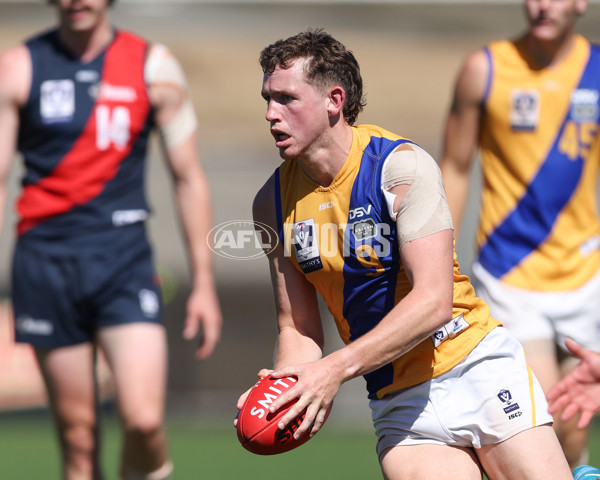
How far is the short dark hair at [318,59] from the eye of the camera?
11.7 feet

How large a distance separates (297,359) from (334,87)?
96 centimetres

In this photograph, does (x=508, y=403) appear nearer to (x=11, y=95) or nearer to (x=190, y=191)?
(x=190, y=191)

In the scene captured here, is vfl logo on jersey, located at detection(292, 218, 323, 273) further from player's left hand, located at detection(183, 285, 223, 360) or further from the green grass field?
the green grass field

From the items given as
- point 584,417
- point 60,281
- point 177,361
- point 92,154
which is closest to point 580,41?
point 584,417

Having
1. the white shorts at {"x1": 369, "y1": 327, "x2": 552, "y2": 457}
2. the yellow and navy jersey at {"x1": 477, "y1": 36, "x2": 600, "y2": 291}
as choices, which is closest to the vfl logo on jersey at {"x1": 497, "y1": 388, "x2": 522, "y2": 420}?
the white shorts at {"x1": 369, "y1": 327, "x2": 552, "y2": 457}

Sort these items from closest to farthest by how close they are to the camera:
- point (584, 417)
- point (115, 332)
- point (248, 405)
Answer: point (248, 405)
point (584, 417)
point (115, 332)

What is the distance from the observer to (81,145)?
5539 mm

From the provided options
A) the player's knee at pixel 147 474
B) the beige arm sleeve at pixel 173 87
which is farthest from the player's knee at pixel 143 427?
the beige arm sleeve at pixel 173 87

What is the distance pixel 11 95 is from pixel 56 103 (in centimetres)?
23

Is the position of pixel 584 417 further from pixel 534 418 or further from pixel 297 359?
pixel 297 359

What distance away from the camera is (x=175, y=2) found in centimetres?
2030

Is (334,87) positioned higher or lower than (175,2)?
higher

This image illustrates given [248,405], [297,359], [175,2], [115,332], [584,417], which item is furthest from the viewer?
[175,2]

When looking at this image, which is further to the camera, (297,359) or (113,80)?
(113,80)
